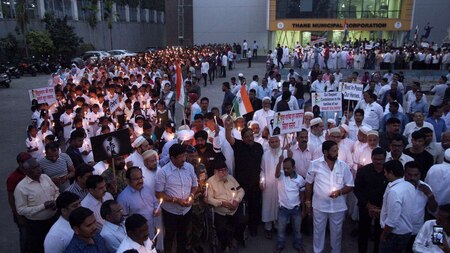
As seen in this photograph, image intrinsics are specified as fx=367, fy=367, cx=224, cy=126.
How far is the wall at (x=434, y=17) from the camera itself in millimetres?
38031

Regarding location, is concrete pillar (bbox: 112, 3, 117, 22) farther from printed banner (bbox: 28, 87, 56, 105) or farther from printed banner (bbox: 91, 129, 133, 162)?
printed banner (bbox: 91, 129, 133, 162)

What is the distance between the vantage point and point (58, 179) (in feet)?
18.7

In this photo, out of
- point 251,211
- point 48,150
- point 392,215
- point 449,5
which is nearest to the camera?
point 392,215

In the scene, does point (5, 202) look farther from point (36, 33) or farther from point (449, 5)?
point (449, 5)

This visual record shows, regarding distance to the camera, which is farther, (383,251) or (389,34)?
(389,34)

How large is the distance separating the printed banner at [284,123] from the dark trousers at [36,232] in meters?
3.51

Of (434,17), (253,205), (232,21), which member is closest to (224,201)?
(253,205)

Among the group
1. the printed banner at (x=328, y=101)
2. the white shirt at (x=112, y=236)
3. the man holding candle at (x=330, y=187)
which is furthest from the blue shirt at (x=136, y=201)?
the printed banner at (x=328, y=101)

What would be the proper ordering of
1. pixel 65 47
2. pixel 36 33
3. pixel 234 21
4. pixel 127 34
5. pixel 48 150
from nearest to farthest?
pixel 48 150 < pixel 36 33 < pixel 65 47 < pixel 234 21 < pixel 127 34

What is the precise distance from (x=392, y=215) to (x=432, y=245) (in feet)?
1.99

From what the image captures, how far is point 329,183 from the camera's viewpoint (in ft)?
18.0

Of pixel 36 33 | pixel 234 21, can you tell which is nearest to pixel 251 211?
pixel 36 33

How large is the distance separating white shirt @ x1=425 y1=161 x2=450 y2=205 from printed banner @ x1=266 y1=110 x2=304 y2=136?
2.11 metres

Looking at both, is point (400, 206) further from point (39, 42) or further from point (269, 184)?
point (39, 42)
